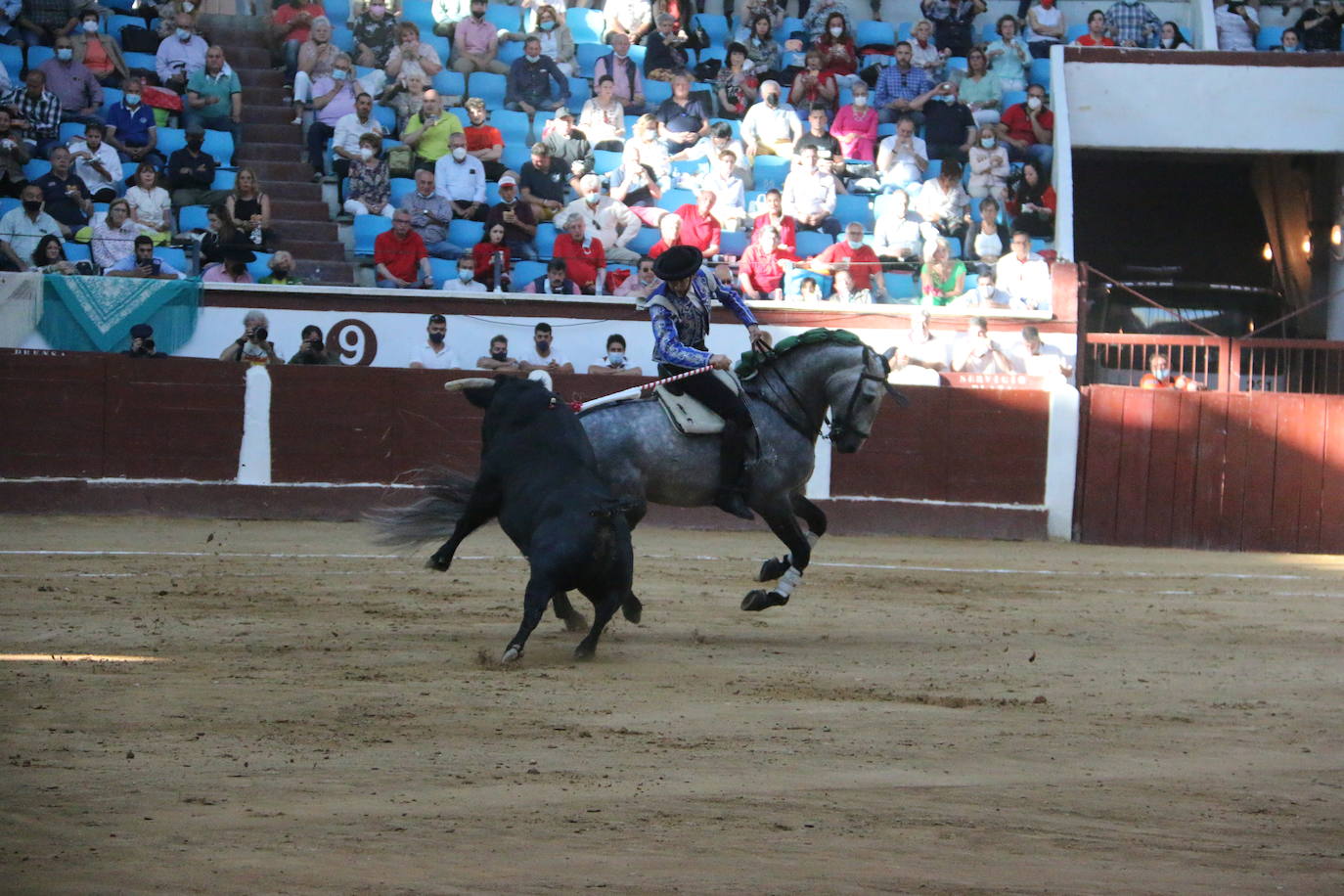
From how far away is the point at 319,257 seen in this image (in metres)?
15.8

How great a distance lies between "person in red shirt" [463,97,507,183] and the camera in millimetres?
16422

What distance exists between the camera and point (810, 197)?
54.1 ft

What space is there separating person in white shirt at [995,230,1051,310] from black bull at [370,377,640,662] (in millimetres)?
8739

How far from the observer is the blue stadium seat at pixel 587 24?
19.0 meters

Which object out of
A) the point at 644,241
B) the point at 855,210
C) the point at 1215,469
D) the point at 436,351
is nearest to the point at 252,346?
the point at 436,351

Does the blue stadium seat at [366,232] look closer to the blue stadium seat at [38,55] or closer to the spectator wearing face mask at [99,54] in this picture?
the spectator wearing face mask at [99,54]

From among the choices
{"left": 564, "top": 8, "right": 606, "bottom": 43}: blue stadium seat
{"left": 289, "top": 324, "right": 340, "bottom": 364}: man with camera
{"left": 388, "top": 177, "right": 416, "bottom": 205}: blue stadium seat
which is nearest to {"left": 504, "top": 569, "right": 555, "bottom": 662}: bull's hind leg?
{"left": 289, "top": 324, "right": 340, "bottom": 364}: man with camera

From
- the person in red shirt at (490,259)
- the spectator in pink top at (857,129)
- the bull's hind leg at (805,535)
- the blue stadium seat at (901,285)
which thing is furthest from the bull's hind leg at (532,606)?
the spectator in pink top at (857,129)

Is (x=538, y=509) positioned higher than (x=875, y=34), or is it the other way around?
(x=875, y=34)

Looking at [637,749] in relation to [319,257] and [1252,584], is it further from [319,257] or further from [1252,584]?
[319,257]

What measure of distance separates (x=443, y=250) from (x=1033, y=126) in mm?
6598

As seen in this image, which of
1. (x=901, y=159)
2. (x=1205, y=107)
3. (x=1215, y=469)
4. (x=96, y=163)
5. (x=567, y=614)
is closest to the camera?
(x=567, y=614)

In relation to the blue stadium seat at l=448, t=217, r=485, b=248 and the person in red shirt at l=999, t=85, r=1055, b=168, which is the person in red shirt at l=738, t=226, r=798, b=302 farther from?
the person in red shirt at l=999, t=85, r=1055, b=168

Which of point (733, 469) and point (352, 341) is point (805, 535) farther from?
point (352, 341)
